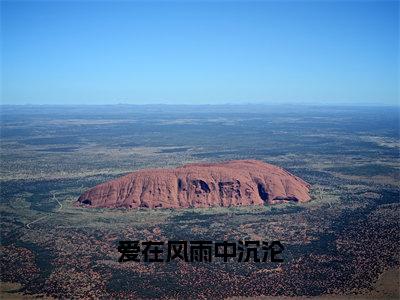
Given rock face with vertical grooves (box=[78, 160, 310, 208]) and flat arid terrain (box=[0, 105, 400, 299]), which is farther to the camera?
rock face with vertical grooves (box=[78, 160, 310, 208])

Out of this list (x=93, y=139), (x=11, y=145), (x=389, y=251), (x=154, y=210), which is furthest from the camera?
(x=93, y=139)

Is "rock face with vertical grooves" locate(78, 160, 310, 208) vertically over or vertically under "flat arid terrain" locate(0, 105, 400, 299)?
over

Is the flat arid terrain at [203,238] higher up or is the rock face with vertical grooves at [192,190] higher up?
the rock face with vertical grooves at [192,190]

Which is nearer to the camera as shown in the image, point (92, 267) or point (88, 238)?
point (92, 267)

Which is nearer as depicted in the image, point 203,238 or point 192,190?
point 203,238

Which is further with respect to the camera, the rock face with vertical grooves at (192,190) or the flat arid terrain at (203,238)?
the rock face with vertical grooves at (192,190)

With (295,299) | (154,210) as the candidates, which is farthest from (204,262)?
(154,210)

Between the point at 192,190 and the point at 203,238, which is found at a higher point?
the point at 192,190

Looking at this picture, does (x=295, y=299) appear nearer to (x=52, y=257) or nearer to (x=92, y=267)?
(x=92, y=267)
